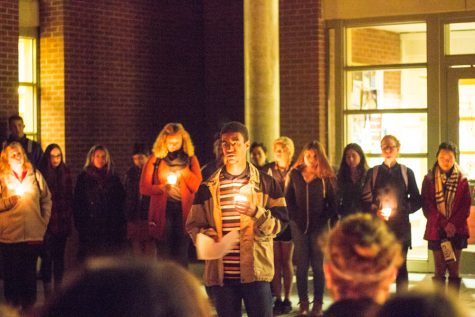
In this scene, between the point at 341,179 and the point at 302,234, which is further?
the point at 341,179

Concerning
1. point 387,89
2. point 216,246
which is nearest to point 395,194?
point 387,89

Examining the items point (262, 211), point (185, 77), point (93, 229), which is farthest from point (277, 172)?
point (185, 77)

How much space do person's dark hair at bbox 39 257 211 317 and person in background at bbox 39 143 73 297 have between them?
11.0m

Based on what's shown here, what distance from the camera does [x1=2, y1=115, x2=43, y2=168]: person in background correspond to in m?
14.3

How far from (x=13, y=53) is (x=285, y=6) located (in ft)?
13.6

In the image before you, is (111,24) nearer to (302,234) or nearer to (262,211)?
(302,234)

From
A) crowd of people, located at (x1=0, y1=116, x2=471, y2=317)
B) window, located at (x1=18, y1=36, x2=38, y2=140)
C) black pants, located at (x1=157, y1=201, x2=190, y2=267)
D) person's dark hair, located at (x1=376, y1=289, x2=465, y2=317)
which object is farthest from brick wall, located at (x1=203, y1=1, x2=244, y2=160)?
person's dark hair, located at (x1=376, y1=289, x2=465, y2=317)

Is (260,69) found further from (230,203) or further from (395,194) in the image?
(230,203)

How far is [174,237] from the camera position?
36.3ft

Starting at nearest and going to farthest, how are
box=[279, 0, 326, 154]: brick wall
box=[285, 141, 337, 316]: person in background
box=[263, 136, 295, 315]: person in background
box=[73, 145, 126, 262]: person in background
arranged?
box=[285, 141, 337, 316]: person in background < box=[263, 136, 295, 315]: person in background < box=[73, 145, 126, 262]: person in background < box=[279, 0, 326, 154]: brick wall

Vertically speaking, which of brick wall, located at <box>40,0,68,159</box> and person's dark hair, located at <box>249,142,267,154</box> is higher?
brick wall, located at <box>40,0,68,159</box>

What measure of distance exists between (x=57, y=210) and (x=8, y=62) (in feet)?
9.18

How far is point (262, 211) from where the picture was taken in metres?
7.57

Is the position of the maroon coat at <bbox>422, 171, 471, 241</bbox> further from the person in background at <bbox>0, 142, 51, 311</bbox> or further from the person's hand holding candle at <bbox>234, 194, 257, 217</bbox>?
the person's hand holding candle at <bbox>234, 194, 257, 217</bbox>
